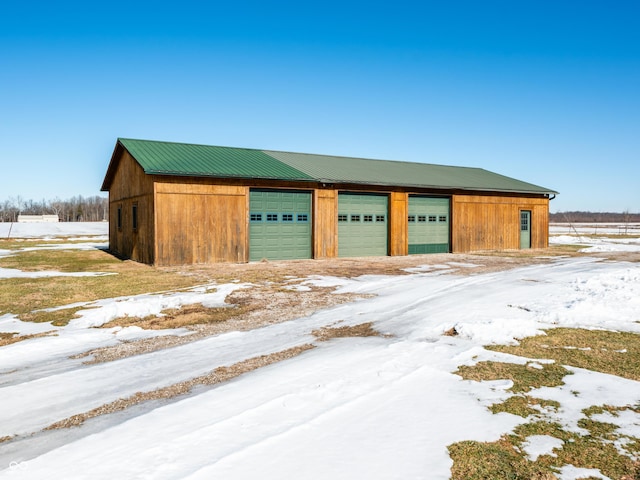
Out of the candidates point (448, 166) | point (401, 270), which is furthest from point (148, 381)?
point (448, 166)

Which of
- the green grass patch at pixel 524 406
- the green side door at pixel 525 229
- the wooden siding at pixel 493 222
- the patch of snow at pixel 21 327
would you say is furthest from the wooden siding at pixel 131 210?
the green side door at pixel 525 229

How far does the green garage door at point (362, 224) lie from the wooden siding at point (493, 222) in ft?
14.9

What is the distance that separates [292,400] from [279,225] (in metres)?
16.1

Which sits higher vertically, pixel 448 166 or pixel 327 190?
pixel 448 166

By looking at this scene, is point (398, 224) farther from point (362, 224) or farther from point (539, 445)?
point (539, 445)

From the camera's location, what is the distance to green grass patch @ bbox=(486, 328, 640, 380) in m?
5.51

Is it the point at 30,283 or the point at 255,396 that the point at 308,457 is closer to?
the point at 255,396

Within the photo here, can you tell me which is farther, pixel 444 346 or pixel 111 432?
pixel 444 346

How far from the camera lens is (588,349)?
20.3 ft

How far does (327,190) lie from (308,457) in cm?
1811

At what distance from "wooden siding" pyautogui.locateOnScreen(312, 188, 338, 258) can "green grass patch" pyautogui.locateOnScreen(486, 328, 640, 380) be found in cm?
1424

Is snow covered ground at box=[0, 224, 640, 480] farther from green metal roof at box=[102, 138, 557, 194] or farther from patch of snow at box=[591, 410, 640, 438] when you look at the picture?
green metal roof at box=[102, 138, 557, 194]

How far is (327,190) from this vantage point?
21.1 m

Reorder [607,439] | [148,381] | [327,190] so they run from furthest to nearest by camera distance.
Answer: [327,190], [148,381], [607,439]
